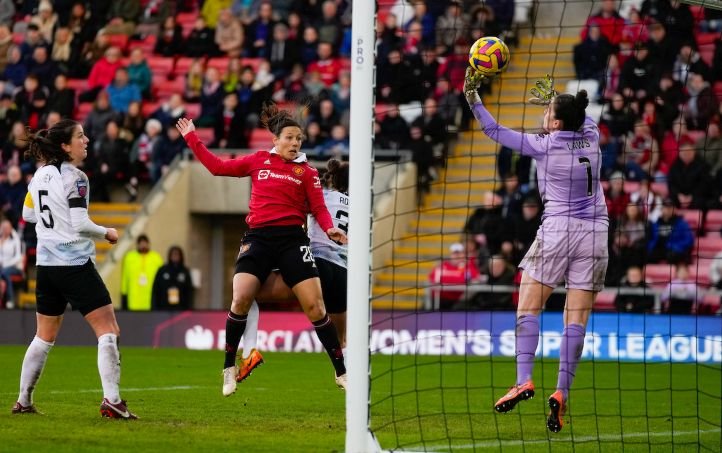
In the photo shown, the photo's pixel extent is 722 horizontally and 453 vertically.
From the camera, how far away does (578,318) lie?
9445mm

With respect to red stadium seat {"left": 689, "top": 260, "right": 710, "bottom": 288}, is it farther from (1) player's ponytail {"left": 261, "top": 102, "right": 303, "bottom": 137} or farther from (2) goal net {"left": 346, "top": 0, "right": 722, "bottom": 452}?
(1) player's ponytail {"left": 261, "top": 102, "right": 303, "bottom": 137}

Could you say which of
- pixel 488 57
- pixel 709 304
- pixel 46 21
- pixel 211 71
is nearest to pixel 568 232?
pixel 488 57

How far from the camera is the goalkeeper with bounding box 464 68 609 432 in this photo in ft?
31.0

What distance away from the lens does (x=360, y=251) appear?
788 centimetres

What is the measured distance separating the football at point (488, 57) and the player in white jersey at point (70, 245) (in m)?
2.86

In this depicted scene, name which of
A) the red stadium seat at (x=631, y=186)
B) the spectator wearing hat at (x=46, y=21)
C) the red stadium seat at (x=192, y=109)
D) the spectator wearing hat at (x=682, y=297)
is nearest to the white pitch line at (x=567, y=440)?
the spectator wearing hat at (x=682, y=297)

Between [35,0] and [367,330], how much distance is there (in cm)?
2270

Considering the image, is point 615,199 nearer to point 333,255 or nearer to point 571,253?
point 333,255

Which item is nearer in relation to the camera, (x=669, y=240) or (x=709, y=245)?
(x=669, y=240)

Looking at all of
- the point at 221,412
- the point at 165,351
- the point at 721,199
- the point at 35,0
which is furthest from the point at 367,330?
the point at 35,0

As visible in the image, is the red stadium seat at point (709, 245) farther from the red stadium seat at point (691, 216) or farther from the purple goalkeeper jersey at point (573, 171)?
the purple goalkeeper jersey at point (573, 171)

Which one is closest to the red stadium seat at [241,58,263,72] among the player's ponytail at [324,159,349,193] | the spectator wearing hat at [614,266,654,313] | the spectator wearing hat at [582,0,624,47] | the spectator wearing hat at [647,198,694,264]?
the spectator wearing hat at [582,0,624,47]

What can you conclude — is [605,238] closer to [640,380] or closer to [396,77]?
[640,380]

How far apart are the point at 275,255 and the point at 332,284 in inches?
67.9
